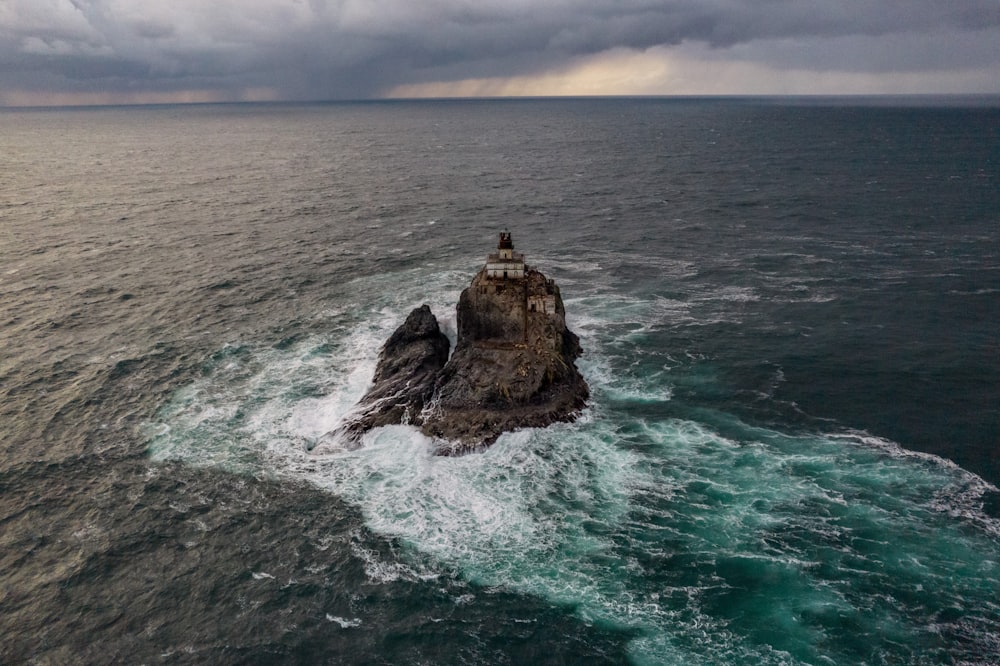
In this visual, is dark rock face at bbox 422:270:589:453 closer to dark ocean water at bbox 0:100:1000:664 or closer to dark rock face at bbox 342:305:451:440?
dark rock face at bbox 342:305:451:440

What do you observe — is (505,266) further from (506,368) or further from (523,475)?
(523,475)

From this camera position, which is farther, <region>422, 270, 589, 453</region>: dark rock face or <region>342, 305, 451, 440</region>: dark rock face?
<region>342, 305, 451, 440</region>: dark rock face

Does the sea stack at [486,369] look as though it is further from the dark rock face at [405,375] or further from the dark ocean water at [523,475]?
the dark ocean water at [523,475]

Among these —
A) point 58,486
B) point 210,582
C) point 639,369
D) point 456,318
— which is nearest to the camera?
point 210,582

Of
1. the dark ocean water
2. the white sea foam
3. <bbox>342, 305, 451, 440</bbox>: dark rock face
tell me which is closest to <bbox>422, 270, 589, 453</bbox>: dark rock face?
<bbox>342, 305, 451, 440</bbox>: dark rock face

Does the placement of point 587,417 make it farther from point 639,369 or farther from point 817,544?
point 817,544

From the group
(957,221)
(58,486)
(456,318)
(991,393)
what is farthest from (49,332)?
(957,221)
